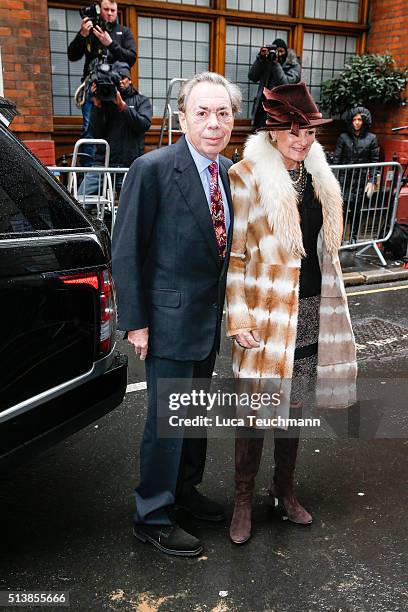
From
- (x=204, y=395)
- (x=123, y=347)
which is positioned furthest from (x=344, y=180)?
(x=204, y=395)

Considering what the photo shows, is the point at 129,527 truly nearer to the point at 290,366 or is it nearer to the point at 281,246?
the point at 290,366

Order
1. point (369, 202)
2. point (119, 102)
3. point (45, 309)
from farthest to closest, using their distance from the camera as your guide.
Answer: point (369, 202), point (119, 102), point (45, 309)

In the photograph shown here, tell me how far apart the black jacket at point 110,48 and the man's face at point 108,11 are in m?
0.13

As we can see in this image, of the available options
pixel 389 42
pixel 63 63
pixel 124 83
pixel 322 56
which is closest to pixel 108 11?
pixel 124 83

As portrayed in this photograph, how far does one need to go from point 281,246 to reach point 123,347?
286cm

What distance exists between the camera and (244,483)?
290 centimetres

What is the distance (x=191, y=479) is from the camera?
3.00m

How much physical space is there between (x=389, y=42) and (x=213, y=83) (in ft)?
32.7

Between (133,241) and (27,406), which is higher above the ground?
(133,241)

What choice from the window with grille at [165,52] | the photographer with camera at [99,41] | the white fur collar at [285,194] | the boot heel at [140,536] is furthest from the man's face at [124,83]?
the boot heel at [140,536]

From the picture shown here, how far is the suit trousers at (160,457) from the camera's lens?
2672 mm

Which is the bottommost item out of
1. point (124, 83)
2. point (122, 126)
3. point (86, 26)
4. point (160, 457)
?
point (160, 457)

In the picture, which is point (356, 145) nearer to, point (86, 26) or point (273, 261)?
point (86, 26)

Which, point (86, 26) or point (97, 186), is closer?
point (97, 186)
